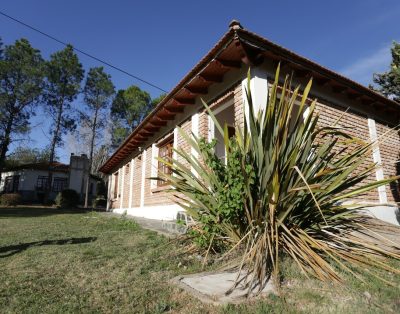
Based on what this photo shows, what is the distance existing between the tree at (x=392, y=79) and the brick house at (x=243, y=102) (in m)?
6.83

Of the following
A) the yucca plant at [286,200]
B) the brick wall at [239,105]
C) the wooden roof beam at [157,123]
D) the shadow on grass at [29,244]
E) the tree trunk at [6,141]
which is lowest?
the shadow on grass at [29,244]

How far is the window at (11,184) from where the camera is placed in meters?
31.5

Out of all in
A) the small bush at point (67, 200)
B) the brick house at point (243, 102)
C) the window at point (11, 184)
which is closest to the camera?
the brick house at point (243, 102)

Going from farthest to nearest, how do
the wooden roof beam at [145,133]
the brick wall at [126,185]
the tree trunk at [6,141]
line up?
the tree trunk at [6,141] → the brick wall at [126,185] → the wooden roof beam at [145,133]

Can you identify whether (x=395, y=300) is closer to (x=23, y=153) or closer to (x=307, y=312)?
(x=307, y=312)

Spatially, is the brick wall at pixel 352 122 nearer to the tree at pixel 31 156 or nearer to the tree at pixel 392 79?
the tree at pixel 392 79

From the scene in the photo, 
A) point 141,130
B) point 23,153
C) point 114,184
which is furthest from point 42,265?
point 23,153

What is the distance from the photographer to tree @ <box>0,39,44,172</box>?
2600 cm

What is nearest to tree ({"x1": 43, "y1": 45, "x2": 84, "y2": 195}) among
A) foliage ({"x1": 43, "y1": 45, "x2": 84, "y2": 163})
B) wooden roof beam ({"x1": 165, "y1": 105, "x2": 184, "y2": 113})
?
foliage ({"x1": 43, "y1": 45, "x2": 84, "y2": 163})

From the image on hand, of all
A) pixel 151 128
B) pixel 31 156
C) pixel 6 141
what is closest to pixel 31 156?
pixel 31 156

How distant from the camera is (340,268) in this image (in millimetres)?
2949

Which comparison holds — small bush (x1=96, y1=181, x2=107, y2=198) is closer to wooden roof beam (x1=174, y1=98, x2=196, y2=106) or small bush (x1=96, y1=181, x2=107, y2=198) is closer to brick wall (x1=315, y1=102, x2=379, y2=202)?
wooden roof beam (x1=174, y1=98, x2=196, y2=106)

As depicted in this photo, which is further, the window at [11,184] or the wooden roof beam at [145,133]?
the window at [11,184]

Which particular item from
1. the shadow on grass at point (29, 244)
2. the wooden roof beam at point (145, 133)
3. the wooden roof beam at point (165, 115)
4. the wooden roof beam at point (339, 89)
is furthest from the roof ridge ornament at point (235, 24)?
the wooden roof beam at point (145, 133)
